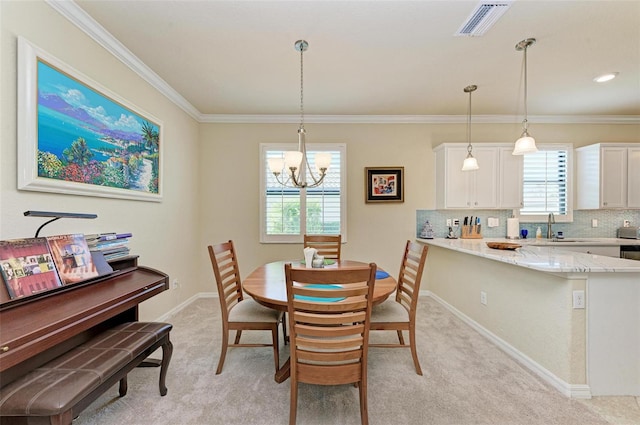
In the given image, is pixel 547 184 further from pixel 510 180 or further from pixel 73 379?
pixel 73 379

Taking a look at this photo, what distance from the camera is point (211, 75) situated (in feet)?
9.10

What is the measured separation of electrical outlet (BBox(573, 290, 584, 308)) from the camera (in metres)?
1.83

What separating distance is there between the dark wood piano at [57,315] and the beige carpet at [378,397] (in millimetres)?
561

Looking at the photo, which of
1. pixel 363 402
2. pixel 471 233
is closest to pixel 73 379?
pixel 363 402

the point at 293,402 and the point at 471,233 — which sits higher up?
the point at 471,233

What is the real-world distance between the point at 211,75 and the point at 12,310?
2.46 meters

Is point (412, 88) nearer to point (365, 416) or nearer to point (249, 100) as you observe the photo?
point (249, 100)

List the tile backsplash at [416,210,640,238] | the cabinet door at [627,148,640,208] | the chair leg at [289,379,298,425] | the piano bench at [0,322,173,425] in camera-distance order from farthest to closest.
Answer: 1. the tile backsplash at [416,210,640,238]
2. the cabinet door at [627,148,640,208]
3. the chair leg at [289,379,298,425]
4. the piano bench at [0,322,173,425]

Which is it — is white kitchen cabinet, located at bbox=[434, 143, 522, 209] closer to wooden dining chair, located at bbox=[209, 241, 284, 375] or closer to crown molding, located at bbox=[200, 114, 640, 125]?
crown molding, located at bbox=[200, 114, 640, 125]

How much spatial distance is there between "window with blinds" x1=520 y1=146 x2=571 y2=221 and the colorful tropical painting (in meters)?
4.88

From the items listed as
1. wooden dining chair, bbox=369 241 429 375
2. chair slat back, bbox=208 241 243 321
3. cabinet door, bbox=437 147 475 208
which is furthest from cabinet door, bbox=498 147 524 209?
chair slat back, bbox=208 241 243 321

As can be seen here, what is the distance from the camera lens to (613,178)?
3600 millimetres

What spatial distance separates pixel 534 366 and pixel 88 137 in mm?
3918

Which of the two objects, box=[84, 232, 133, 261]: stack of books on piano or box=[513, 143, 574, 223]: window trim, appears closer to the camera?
box=[84, 232, 133, 261]: stack of books on piano
